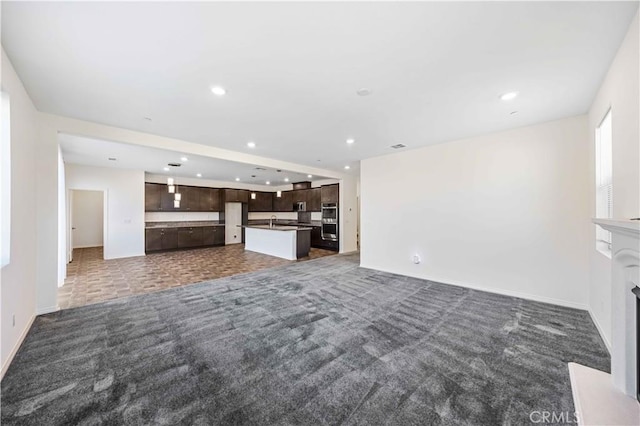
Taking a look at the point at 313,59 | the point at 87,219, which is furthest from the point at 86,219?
the point at 313,59

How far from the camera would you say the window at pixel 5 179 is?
87.9 inches

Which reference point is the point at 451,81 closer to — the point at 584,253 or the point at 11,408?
the point at 584,253

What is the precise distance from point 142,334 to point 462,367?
3331 millimetres

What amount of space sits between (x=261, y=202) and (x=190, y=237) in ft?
10.8

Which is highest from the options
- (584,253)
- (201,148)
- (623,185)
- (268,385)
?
(201,148)

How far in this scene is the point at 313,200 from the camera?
970cm

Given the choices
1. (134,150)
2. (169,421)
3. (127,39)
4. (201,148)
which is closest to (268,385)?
(169,421)

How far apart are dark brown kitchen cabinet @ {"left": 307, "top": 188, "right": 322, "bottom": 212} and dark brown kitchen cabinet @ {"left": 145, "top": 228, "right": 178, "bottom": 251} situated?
4.97m

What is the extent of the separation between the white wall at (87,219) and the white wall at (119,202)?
325 centimetres

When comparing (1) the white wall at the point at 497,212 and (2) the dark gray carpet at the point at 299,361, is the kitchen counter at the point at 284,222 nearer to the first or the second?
(1) the white wall at the point at 497,212

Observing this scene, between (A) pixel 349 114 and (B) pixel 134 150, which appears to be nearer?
(A) pixel 349 114

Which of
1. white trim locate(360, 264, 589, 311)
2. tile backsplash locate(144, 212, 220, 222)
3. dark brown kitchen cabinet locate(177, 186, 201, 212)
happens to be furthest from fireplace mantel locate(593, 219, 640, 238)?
tile backsplash locate(144, 212, 220, 222)

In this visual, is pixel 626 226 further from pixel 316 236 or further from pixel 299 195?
pixel 299 195

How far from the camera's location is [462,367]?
216 centimetres
